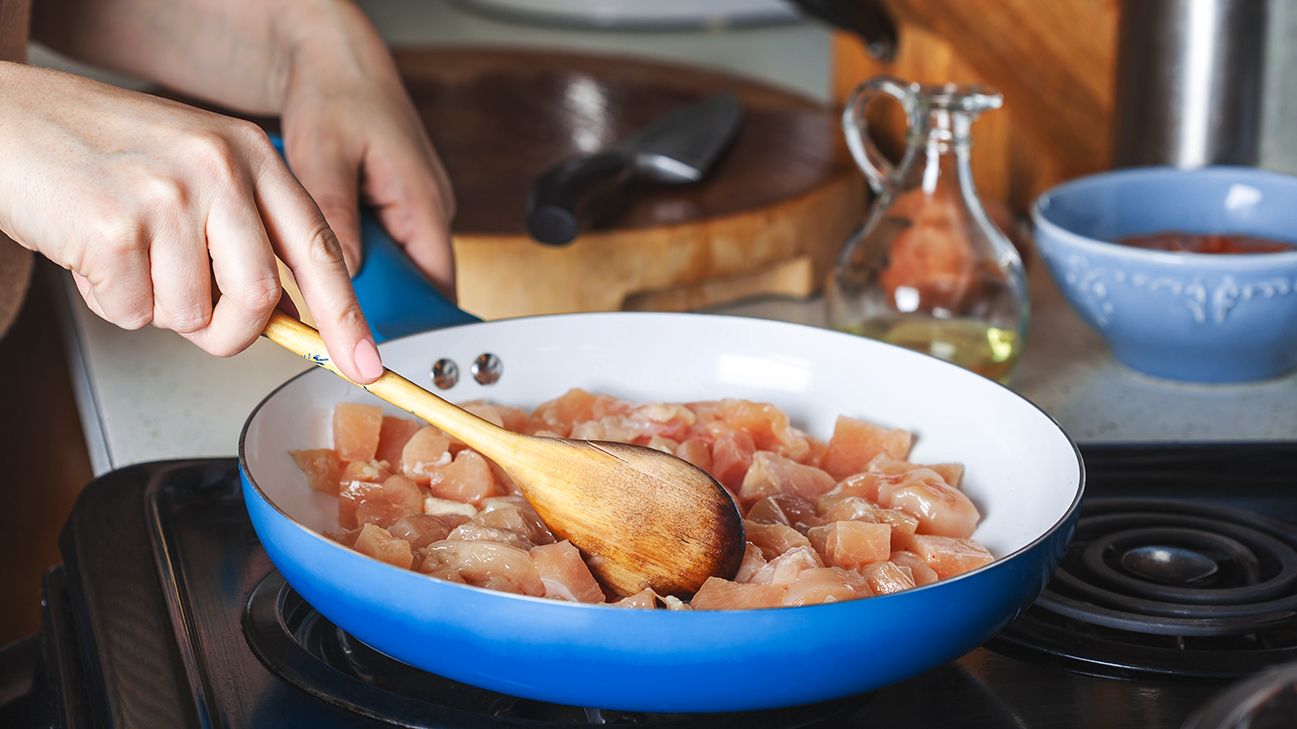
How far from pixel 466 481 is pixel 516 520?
0.08 metres

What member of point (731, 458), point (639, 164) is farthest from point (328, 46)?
point (731, 458)

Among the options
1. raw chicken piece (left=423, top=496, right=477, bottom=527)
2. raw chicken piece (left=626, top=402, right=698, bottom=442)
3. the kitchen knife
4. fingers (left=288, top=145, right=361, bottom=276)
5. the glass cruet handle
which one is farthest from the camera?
the kitchen knife

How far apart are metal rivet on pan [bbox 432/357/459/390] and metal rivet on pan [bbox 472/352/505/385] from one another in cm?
2

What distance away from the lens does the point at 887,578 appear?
0.70 metres

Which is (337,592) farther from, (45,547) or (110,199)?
(45,547)

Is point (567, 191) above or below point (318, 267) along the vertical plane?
below

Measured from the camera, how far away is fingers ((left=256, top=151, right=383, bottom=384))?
71 centimetres

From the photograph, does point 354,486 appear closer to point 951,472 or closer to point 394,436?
point 394,436

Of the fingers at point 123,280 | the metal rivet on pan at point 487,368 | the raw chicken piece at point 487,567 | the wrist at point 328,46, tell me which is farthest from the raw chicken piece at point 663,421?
the wrist at point 328,46

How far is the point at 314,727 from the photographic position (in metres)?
0.67

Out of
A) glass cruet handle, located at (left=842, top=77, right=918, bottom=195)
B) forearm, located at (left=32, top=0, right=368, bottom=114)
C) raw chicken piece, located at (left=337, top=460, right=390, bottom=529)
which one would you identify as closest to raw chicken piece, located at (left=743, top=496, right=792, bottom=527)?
raw chicken piece, located at (left=337, top=460, right=390, bottom=529)

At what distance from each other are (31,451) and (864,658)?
1350mm

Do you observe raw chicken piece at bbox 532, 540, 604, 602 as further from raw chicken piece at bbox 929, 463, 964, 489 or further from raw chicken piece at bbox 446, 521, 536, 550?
raw chicken piece at bbox 929, 463, 964, 489

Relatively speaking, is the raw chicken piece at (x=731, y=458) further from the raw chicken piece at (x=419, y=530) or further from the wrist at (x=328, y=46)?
the wrist at (x=328, y=46)
